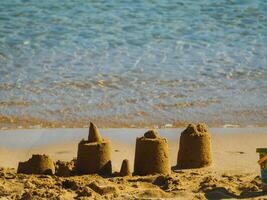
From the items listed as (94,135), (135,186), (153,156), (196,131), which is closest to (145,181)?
(135,186)

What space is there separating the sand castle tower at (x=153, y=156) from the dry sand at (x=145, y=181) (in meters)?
0.11

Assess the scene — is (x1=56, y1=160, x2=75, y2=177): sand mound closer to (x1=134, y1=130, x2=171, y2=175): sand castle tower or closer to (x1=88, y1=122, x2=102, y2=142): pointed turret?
(x1=88, y1=122, x2=102, y2=142): pointed turret

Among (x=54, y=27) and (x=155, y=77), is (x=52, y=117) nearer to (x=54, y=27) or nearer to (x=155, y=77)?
(x=155, y=77)

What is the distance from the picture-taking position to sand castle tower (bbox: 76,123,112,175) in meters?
6.37

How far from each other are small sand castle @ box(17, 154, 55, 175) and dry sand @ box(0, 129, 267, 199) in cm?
9

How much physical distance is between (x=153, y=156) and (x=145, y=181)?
307 millimetres

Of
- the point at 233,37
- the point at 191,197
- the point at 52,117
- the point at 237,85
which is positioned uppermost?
the point at 233,37

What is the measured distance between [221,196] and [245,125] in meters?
2.57

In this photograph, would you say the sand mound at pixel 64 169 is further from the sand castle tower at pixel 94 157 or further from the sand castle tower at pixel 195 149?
the sand castle tower at pixel 195 149

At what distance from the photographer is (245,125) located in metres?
8.11

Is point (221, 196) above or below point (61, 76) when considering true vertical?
below

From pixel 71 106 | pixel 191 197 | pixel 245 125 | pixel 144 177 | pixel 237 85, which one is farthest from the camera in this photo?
pixel 237 85

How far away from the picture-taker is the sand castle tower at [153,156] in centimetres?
637

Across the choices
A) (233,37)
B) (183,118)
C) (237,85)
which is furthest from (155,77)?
(233,37)
